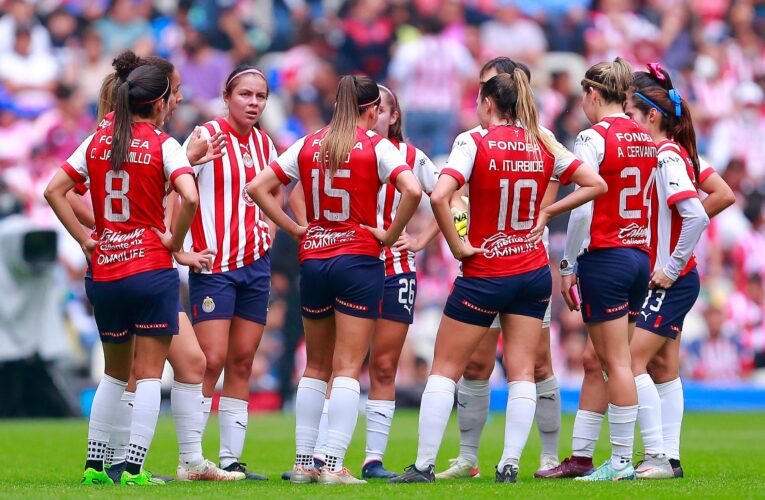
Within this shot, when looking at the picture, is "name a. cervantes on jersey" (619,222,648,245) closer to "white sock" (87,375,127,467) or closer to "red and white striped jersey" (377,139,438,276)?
"red and white striped jersey" (377,139,438,276)

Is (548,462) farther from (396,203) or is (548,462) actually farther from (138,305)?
(138,305)

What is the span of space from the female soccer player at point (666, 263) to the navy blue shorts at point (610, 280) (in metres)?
0.34

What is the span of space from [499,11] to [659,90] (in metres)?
13.7

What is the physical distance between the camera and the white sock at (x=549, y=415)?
8.34 m

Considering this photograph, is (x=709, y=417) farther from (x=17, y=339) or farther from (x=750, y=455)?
(x=17, y=339)

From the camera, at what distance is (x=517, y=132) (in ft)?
24.1

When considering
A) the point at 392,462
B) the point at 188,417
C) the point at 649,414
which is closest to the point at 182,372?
the point at 188,417

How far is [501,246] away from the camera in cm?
731

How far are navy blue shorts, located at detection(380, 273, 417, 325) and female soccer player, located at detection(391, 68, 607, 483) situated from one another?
627 mm

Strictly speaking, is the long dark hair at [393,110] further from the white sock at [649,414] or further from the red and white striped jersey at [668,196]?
the white sock at [649,414]

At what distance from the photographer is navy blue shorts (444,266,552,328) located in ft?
23.8

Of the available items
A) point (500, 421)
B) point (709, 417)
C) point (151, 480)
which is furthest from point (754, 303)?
point (151, 480)

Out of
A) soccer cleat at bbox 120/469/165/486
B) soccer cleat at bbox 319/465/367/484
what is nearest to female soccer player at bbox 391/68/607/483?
soccer cleat at bbox 319/465/367/484

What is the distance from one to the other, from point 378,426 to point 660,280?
198 cm
